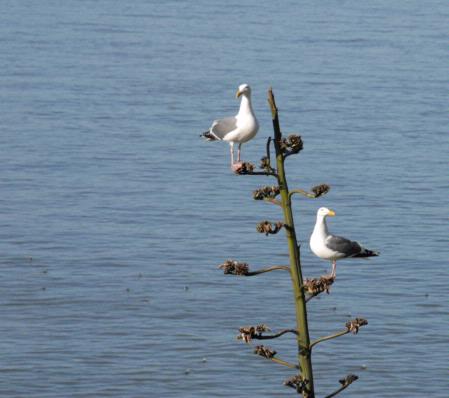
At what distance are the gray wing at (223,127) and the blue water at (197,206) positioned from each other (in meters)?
6.68

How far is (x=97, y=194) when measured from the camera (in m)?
34.6

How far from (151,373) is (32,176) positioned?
14493 millimetres

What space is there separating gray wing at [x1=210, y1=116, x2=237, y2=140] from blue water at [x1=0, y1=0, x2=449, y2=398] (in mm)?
6679

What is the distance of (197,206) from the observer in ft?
110

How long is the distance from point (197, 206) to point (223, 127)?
57.1 ft

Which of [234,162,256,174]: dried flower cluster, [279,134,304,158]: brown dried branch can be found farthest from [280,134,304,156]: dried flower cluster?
[234,162,256,174]: dried flower cluster

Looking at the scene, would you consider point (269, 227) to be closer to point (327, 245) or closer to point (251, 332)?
point (251, 332)

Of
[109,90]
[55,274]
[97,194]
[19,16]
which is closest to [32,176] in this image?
[97,194]

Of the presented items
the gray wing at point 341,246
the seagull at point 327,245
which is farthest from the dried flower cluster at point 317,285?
the gray wing at point 341,246

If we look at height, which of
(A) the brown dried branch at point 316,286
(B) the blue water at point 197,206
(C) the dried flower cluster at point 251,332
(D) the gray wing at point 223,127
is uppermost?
(D) the gray wing at point 223,127

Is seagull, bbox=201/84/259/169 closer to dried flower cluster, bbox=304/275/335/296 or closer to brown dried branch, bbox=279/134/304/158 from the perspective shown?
dried flower cluster, bbox=304/275/335/296

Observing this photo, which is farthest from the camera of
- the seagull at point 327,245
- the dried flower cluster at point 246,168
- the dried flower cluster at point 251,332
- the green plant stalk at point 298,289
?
the seagull at point 327,245

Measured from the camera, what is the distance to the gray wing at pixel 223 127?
1572 cm

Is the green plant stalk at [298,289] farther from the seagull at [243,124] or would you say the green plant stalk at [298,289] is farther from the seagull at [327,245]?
the seagull at [243,124]
